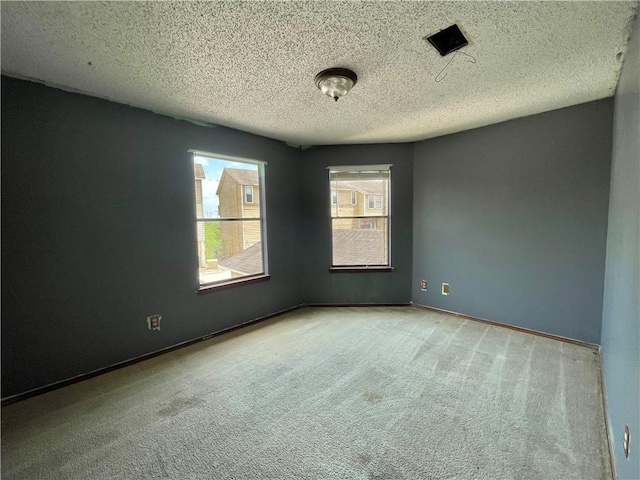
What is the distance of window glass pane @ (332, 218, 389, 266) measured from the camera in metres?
3.90

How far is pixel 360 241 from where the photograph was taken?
3949mm

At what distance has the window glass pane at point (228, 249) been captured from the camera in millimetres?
3006

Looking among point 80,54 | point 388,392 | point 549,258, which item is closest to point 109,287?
point 80,54

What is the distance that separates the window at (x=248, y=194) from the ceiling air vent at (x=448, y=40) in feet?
8.08

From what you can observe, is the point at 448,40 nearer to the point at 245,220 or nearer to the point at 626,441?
the point at 626,441

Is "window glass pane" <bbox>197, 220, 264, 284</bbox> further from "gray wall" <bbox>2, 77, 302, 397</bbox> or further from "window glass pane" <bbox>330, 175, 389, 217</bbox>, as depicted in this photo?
"window glass pane" <bbox>330, 175, 389, 217</bbox>

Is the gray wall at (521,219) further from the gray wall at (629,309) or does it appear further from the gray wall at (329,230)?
the gray wall at (629,309)

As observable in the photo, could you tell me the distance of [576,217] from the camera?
2.64 metres

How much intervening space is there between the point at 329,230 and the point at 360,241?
482mm

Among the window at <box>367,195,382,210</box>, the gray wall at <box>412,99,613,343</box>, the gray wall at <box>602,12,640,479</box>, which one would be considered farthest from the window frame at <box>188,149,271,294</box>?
the gray wall at <box>602,12,640,479</box>

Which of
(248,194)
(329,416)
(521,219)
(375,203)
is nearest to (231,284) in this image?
(248,194)

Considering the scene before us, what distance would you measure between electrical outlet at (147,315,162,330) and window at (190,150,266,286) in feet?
1.74

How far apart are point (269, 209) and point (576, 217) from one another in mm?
3314

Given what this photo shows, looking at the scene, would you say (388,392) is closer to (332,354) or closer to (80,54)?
(332,354)
